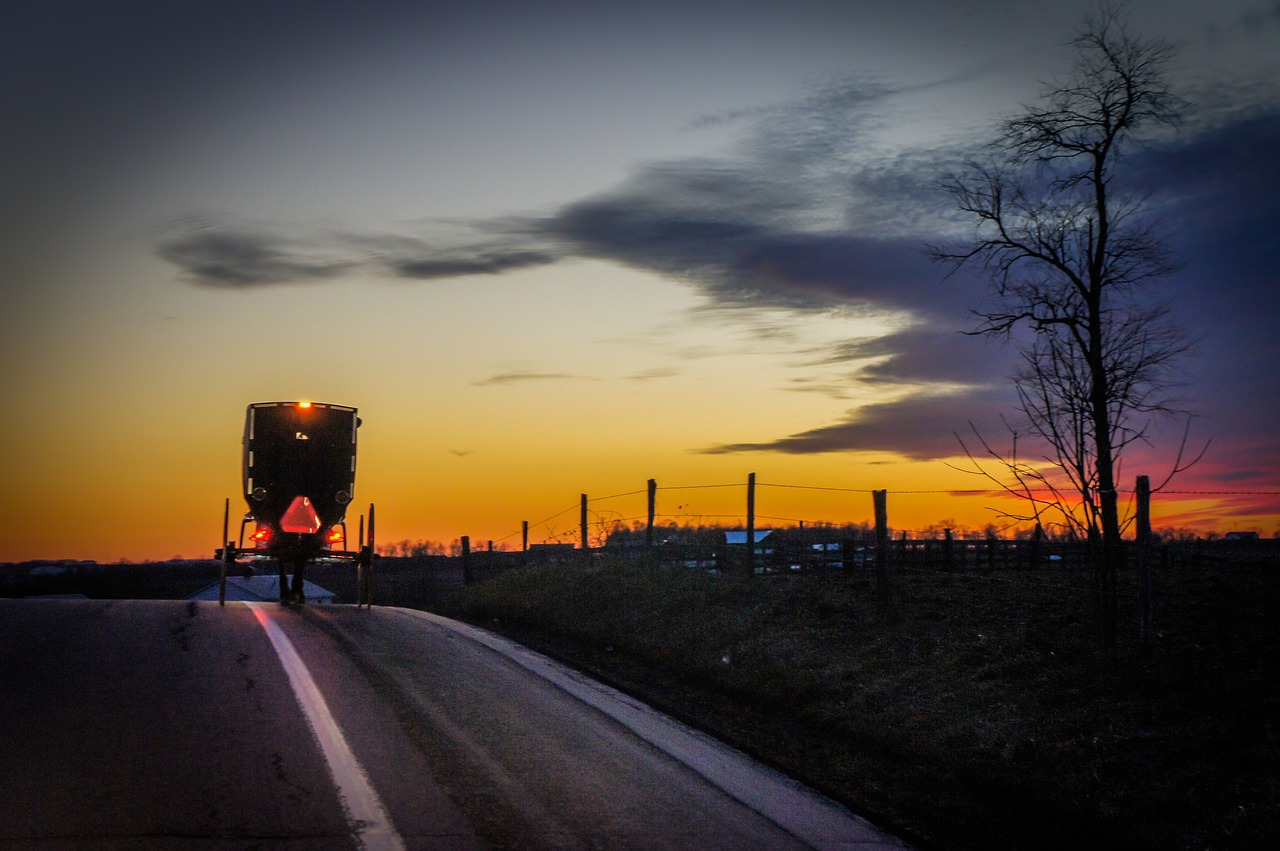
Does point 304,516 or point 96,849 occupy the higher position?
point 304,516

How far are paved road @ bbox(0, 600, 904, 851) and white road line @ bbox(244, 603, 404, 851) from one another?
2 cm

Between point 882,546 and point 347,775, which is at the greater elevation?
point 882,546

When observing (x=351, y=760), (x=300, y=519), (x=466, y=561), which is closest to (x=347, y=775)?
(x=351, y=760)

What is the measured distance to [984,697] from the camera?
11.0 meters

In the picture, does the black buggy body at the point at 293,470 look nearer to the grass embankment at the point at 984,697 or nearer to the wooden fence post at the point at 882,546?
the grass embankment at the point at 984,697

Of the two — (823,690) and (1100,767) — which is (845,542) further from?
(1100,767)

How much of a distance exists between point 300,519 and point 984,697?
47.0ft

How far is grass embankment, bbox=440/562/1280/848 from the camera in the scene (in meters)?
7.65

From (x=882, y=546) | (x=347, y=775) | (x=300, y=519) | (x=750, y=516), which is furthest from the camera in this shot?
(x=750, y=516)

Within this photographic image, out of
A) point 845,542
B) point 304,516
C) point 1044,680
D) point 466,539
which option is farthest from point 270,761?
point 466,539

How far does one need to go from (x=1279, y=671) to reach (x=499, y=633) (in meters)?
11.7

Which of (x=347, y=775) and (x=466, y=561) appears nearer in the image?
(x=347, y=775)

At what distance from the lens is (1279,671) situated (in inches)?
397

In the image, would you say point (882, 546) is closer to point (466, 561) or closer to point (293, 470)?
point (293, 470)
